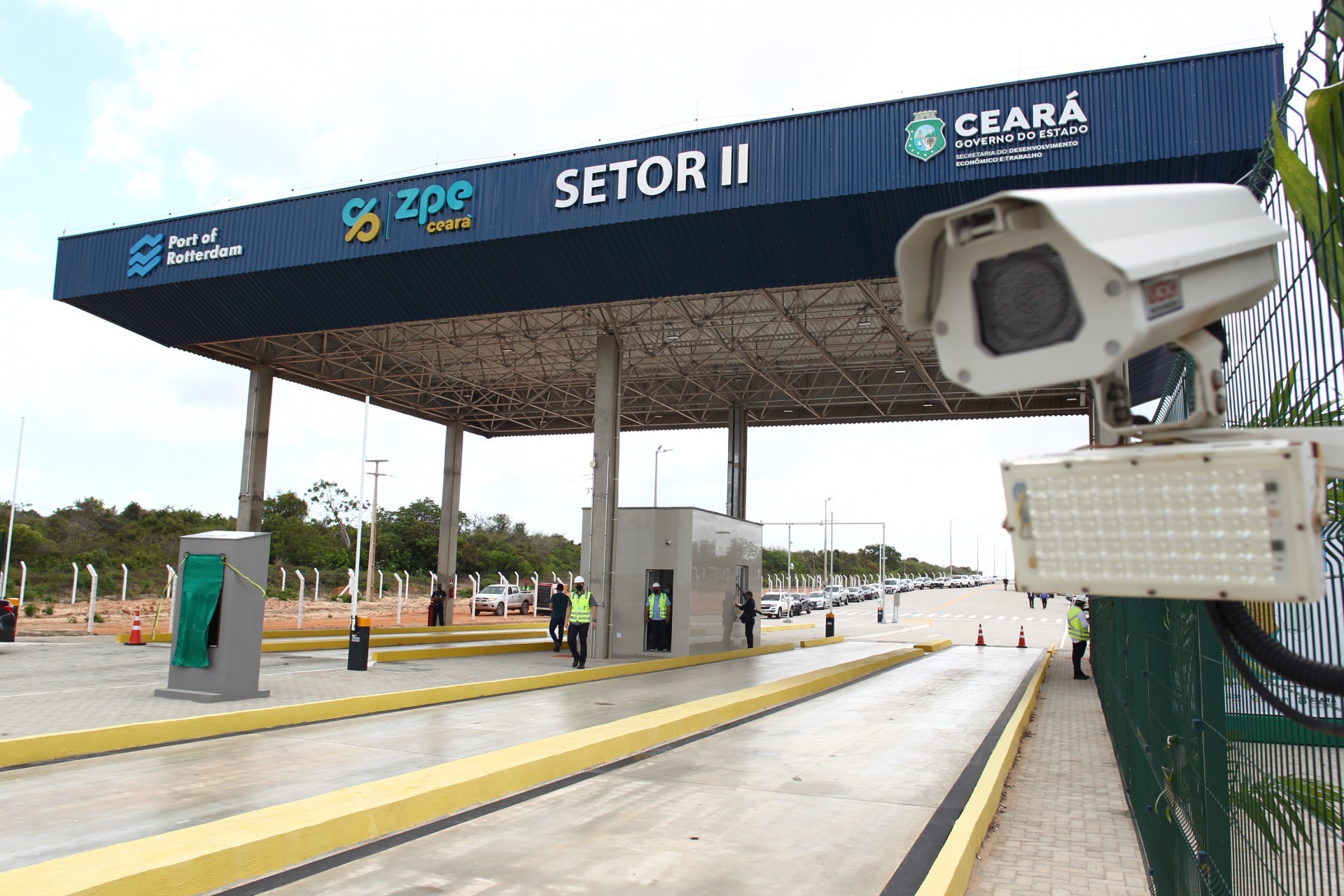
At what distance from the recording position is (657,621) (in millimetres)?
22859

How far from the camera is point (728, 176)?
16750 mm

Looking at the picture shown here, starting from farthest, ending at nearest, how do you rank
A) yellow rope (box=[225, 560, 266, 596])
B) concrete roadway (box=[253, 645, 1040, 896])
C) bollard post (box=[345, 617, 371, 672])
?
bollard post (box=[345, 617, 371, 672]) < yellow rope (box=[225, 560, 266, 596]) < concrete roadway (box=[253, 645, 1040, 896])

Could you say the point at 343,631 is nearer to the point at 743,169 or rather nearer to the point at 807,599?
the point at 743,169

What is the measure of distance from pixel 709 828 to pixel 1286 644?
511cm

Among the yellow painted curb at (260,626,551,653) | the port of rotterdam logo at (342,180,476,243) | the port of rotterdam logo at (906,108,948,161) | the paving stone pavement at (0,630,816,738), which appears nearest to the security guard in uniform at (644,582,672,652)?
the paving stone pavement at (0,630,816,738)

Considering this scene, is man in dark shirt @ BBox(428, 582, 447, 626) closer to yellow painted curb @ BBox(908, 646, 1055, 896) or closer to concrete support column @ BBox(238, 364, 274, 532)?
concrete support column @ BBox(238, 364, 274, 532)

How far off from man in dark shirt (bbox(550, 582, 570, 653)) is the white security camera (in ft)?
69.0

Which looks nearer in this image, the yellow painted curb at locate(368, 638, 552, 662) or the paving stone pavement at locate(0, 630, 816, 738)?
the paving stone pavement at locate(0, 630, 816, 738)

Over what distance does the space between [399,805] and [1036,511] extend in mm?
6047

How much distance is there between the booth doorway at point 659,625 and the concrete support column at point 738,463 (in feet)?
27.0

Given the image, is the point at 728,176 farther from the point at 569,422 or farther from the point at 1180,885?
the point at 569,422

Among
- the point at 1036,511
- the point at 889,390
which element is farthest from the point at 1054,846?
the point at 889,390

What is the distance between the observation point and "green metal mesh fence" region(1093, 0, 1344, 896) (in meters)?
2.31

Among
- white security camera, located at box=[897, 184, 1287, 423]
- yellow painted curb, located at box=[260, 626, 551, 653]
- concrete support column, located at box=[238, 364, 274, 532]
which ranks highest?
concrete support column, located at box=[238, 364, 274, 532]
